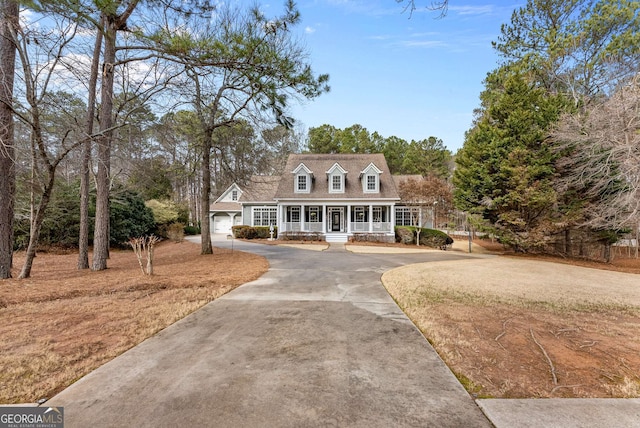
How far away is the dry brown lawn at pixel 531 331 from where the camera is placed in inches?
116

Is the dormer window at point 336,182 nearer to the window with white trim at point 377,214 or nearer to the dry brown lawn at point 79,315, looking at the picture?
the window with white trim at point 377,214

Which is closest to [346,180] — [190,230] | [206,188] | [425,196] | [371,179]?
[371,179]

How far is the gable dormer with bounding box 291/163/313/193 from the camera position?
22.6 m

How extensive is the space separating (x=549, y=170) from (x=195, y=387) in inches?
707

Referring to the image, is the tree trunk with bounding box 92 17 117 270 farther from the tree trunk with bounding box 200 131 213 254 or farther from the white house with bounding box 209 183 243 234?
the white house with bounding box 209 183 243 234

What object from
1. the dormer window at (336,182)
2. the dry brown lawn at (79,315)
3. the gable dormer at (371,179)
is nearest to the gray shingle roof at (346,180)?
the gable dormer at (371,179)

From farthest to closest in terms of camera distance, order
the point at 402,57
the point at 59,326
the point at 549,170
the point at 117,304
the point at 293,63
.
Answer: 1. the point at 549,170
2. the point at 402,57
3. the point at 293,63
4. the point at 117,304
5. the point at 59,326

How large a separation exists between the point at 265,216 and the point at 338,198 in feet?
26.6

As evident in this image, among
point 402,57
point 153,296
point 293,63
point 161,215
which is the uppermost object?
point 402,57

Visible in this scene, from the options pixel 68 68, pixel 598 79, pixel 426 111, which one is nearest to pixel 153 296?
pixel 68 68

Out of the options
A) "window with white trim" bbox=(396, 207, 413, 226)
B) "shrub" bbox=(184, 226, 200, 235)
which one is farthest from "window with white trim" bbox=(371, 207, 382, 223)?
"shrub" bbox=(184, 226, 200, 235)

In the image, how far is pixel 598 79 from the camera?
1773cm

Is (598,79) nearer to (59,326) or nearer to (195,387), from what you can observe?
(195,387)

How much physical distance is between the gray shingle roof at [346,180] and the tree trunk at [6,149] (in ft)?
51.3
